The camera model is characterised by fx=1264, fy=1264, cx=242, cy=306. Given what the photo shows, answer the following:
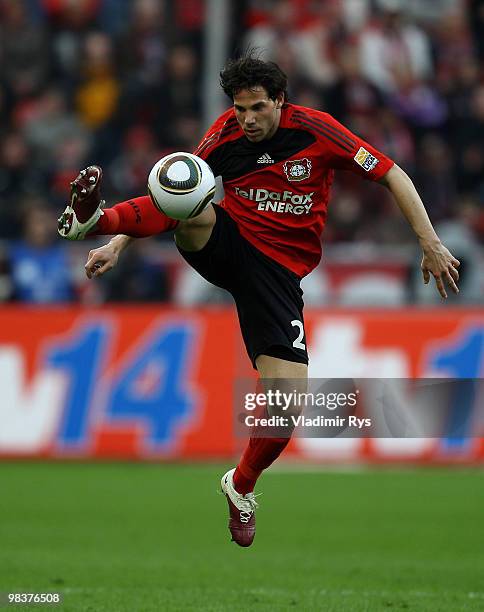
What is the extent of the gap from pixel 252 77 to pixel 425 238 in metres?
1.21

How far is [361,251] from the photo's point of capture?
13.9m

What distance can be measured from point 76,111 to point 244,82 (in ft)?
32.7

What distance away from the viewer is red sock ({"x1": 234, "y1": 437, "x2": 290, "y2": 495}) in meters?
6.77

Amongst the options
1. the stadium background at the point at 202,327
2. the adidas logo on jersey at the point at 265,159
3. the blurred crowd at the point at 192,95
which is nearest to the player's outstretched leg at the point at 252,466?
the stadium background at the point at 202,327

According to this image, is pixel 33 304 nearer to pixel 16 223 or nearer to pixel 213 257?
pixel 16 223

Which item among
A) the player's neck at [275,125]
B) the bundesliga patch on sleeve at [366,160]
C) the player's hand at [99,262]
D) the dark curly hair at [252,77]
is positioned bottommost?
the player's hand at [99,262]

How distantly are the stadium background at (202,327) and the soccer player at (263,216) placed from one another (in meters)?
1.34

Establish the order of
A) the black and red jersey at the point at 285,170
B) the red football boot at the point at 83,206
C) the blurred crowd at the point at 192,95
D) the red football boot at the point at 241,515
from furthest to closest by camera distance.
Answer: the blurred crowd at the point at 192,95
the red football boot at the point at 241,515
the black and red jersey at the point at 285,170
the red football boot at the point at 83,206

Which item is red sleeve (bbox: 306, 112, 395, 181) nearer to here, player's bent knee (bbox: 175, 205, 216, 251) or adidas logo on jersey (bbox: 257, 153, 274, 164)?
adidas logo on jersey (bbox: 257, 153, 274, 164)

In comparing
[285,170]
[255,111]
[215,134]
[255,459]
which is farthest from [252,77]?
[255,459]

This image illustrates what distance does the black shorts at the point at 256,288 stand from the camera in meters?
6.68

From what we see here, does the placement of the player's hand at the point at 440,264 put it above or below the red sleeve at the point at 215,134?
below

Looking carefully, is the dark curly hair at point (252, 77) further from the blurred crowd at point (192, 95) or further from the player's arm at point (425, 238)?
the blurred crowd at point (192, 95)

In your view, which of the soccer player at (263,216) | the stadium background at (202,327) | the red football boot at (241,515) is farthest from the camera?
the stadium background at (202,327)
